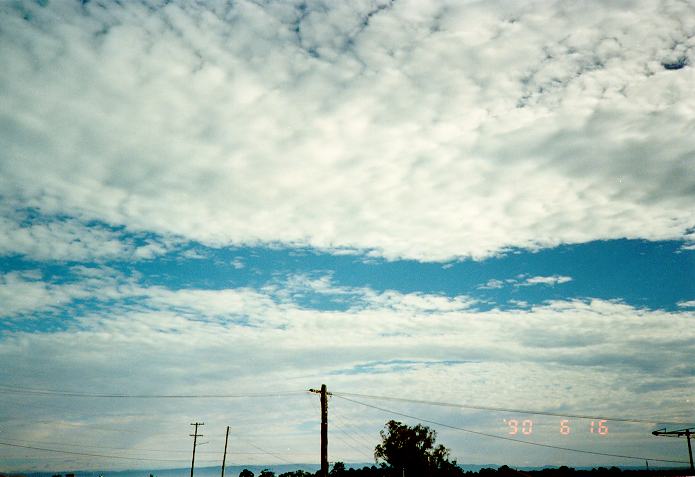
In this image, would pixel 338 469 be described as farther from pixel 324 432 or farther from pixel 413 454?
pixel 324 432

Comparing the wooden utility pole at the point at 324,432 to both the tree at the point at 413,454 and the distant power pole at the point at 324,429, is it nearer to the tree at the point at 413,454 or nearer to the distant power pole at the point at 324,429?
the distant power pole at the point at 324,429

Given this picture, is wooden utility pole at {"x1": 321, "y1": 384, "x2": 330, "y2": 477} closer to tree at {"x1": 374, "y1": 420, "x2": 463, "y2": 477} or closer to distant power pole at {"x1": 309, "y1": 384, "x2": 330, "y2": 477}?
distant power pole at {"x1": 309, "y1": 384, "x2": 330, "y2": 477}

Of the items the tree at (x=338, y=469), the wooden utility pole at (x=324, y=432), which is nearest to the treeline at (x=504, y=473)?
the tree at (x=338, y=469)

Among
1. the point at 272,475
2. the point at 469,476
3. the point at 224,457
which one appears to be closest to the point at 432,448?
the point at 469,476

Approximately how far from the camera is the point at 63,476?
49156 millimetres

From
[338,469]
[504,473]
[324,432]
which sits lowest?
[338,469]

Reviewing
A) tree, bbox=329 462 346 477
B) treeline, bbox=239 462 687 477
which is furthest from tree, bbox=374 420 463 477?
tree, bbox=329 462 346 477

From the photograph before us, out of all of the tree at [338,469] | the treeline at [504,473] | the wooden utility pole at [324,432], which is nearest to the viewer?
the wooden utility pole at [324,432]

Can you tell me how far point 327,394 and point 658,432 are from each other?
40.4m

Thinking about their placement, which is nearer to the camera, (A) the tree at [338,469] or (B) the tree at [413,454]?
(B) the tree at [413,454]

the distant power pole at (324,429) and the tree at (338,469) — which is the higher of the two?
the distant power pole at (324,429)

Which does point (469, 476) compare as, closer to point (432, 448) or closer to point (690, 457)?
point (432, 448)

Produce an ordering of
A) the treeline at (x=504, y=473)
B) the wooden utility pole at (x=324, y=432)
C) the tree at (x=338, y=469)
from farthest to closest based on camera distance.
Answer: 1. the tree at (x=338, y=469)
2. the treeline at (x=504, y=473)
3. the wooden utility pole at (x=324, y=432)

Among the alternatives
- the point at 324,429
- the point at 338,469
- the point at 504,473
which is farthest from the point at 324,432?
the point at 338,469
